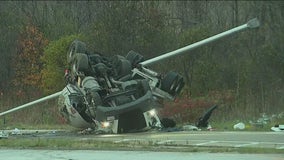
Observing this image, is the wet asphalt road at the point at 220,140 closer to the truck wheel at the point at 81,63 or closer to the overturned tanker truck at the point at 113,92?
the overturned tanker truck at the point at 113,92

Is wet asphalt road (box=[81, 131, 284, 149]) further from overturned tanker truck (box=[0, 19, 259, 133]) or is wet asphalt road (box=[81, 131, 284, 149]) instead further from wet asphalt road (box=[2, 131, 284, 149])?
overturned tanker truck (box=[0, 19, 259, 133])

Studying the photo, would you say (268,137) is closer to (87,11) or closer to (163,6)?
(163,6)

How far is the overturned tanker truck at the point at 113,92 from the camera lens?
2036 centimetres

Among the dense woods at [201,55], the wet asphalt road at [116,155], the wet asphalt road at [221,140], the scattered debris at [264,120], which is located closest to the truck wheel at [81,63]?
the wet asphalt road at [221,140]

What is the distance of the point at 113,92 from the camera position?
2133 centimetres

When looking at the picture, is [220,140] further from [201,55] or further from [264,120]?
[201,55]

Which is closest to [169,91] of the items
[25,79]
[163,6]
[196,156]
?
[196,156]

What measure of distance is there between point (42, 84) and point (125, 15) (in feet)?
26.9

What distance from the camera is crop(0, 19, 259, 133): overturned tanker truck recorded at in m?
20.4

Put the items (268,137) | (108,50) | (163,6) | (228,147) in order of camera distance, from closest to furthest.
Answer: (228,147), (268,137), (108,50), (163,6)

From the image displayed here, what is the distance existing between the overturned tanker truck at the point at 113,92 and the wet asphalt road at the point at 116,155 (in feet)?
16.3

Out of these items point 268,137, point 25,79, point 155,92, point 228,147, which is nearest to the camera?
point 228,147

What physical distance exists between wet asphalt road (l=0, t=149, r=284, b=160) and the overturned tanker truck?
4.98m

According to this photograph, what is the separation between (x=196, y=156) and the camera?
43.4 ft
